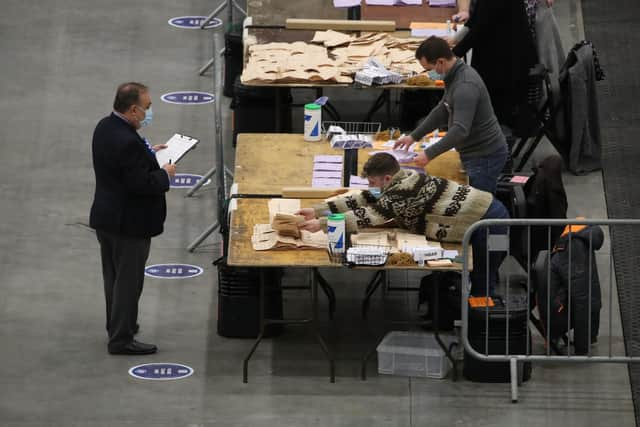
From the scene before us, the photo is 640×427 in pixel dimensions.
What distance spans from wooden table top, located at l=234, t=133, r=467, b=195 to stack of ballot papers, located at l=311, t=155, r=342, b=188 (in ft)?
0.16

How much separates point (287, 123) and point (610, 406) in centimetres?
464

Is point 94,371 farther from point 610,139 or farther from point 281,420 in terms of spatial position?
point 610,139

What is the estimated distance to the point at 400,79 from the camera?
39.5 feet

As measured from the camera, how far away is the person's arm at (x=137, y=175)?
9602mm

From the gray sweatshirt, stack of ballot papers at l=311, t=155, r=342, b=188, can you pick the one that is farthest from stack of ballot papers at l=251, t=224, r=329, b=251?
the gray sweatshirt

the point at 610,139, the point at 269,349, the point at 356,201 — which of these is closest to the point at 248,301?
the point at 269,349

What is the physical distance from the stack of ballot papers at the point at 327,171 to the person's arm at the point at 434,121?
0.61 metres

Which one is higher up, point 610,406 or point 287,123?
point 287,123

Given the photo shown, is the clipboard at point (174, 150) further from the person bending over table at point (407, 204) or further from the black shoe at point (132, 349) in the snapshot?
the black shoe at point (132, 349)

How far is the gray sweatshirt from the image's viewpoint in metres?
10.4

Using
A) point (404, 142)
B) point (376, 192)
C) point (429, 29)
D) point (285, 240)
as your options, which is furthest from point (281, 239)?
point (429, 29)

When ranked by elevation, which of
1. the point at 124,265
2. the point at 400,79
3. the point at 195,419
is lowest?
the point at 195,419

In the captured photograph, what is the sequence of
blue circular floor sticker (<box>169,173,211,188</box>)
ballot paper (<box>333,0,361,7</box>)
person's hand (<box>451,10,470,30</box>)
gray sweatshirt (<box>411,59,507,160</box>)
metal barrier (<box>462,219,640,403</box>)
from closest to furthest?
metal barrier (<box>462,219,640,403</box>) → gray sweatshirt (<box>411,59,507,160</box>) → blue circular floor sticker (<box>169,173,211,188</box>) → person's hand (<box>451,10,470,30</box>) → ballot paper (<box>333,0,361,7</box>)

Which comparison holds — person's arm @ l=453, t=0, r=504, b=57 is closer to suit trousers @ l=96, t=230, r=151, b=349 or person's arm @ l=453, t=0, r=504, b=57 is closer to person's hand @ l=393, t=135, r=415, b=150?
person's hand @ l=393, t=135, r=415, b=150
